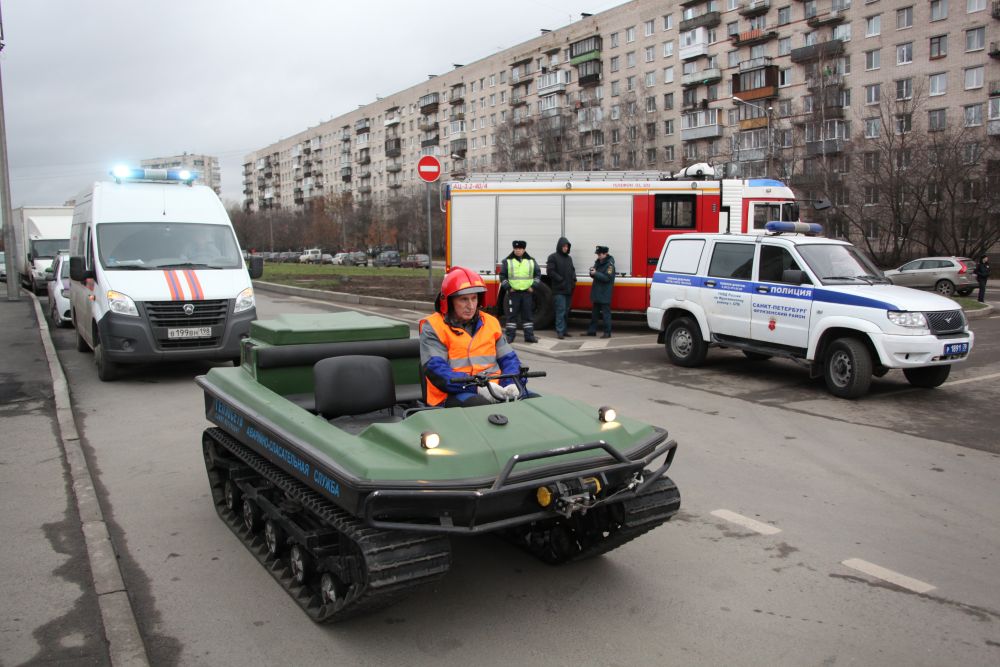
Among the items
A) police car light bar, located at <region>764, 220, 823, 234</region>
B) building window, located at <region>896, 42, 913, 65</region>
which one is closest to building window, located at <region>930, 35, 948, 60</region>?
building window, located at <region>896, 42, 913, 65</region>

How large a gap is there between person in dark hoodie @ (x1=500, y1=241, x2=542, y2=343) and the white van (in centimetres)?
475

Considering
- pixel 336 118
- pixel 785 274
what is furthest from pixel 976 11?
pixel 336 118

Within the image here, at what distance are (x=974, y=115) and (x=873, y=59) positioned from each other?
8063 mm

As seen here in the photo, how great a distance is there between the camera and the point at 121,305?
10102 mm

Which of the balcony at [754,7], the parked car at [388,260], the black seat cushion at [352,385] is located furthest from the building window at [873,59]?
the black seat cushion at [352,385]

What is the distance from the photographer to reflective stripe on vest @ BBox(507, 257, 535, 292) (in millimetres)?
14422

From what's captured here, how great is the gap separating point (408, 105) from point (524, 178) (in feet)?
307

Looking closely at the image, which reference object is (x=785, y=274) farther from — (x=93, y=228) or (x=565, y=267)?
(x=93, y=228)

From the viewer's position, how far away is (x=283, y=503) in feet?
14.7

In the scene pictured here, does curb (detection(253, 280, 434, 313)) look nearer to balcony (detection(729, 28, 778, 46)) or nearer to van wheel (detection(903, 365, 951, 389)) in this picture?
van wheel (detection(903, 365, 951, 389))

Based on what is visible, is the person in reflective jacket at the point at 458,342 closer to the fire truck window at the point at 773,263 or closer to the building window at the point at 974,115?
the fire truck window at the point at 773,263

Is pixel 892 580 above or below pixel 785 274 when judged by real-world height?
below

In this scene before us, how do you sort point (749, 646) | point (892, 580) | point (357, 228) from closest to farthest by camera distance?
point (749, 646) → point (892, 580) → point (357, 228)

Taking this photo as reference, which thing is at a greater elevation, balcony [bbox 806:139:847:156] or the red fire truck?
balcony [bbox 806:139:847:156]
